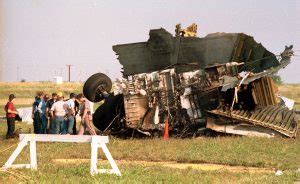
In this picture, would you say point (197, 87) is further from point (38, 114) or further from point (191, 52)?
point (38, 114)

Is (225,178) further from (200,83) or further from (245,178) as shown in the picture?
(200,83)

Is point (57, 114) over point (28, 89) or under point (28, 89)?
over

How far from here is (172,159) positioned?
58.7ft

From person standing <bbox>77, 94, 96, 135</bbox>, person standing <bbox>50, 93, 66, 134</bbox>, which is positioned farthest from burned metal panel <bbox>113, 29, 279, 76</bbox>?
person standing <bbox>77, 94, 96, 135</bbox>

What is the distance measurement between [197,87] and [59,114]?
15.7 ft

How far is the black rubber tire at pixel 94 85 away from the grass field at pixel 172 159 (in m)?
2.98

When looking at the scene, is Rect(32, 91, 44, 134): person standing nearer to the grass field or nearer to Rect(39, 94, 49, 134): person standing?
Rect(39, 94, 49, 134): person standing

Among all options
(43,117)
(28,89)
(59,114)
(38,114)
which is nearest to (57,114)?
(59,114)

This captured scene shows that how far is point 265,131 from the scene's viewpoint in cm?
2405

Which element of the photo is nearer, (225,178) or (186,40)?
(225,178)

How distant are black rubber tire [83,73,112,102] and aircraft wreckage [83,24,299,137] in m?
0.04

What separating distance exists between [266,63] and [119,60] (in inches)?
212

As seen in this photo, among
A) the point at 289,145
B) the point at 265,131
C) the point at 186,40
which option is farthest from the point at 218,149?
the point at 186,40

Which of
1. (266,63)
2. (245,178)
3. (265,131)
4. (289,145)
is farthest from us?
(266,63)
